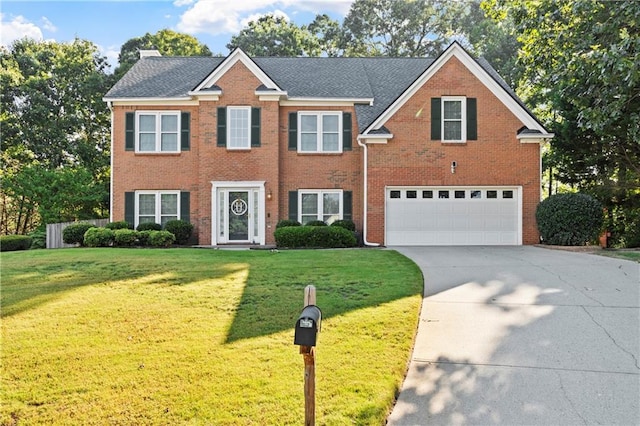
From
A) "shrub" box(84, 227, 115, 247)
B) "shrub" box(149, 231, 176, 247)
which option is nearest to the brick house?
"shrub" box(149, 231, 176, 247)

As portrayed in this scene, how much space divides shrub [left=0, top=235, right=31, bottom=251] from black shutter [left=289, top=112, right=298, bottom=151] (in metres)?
11.4

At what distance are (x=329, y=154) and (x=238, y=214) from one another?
4327 millimetres

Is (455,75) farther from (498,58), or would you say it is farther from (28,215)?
(28,215)

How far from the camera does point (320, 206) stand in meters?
17.1

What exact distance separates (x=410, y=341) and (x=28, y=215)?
1037 inches

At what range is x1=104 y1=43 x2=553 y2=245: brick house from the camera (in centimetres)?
1548

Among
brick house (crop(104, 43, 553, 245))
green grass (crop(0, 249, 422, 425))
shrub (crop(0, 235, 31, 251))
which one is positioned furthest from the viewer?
shrub (crop(0, 235, 31, 251))

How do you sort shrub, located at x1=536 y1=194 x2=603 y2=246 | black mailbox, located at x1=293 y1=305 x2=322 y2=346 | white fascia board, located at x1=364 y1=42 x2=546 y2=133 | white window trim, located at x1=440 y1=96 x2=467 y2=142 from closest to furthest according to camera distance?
black mailbox, located at x1=293 y1=305 x2=322 y2=346 → shrub, located at x1=536 y1=194 x2=603 y2=246 → white fascia board, located at x1=364 y1=42 x2=546 y2=133 → white window trim, located at x1=440 y1=96 x2=467 y2=142

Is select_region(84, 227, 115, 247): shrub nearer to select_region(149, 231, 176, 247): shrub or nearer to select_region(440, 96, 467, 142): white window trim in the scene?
select_region(149, 231, 176, 247): shrub

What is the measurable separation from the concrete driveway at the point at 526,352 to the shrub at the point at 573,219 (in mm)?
5202

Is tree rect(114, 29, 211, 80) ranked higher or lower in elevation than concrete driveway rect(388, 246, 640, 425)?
higher

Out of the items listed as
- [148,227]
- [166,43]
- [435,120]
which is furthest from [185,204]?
[166,43]

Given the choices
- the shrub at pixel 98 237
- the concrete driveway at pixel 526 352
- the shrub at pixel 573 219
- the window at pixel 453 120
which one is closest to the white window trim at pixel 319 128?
the window at pixel 453 120

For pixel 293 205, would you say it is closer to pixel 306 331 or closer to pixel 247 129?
pixel 247 129
